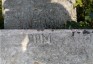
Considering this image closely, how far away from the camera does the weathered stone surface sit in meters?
2.93

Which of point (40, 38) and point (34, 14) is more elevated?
point (34, 14)

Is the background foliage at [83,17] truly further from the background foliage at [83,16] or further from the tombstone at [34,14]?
the tombstone at [34,14]

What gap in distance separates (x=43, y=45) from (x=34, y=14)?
1.66ft

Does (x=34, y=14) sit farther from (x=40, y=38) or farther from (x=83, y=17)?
(x=83, y=17)

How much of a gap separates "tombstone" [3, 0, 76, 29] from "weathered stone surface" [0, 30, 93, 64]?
0.35 meters

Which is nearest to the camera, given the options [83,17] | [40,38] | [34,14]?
[40,38]

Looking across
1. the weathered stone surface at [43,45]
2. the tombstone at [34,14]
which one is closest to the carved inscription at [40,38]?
the weathered stone surface at [43,45]

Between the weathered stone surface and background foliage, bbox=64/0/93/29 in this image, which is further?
background foliage, bbox=64/0/93/29

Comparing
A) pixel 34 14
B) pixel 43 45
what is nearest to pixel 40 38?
pixel 43 45

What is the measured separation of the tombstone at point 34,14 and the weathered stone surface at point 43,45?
347 mm

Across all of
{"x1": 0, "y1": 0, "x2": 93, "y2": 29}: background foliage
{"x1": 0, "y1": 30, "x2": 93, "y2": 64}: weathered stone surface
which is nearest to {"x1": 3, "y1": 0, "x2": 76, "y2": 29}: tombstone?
{"x1": 0, "y1": 0, "x2": 93, "y2": 29}: background foliage

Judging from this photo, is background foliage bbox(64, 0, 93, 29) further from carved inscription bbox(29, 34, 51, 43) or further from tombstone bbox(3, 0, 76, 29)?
carved inscription bbox(29, 34, 51, 43)

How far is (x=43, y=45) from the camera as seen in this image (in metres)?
2.94

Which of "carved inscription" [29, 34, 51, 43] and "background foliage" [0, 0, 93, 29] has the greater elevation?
"background foliage" [0, 0, 93, 29]
